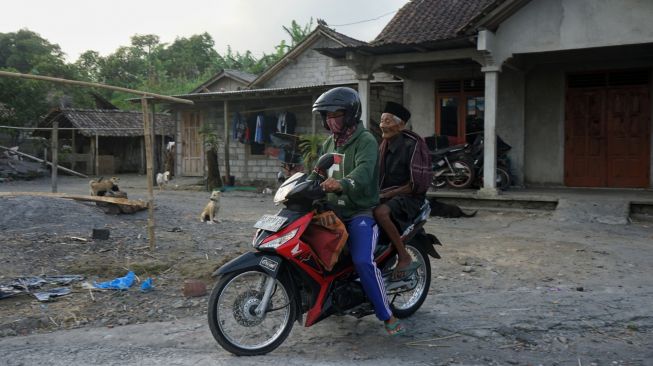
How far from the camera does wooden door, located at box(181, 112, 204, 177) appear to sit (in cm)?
2030

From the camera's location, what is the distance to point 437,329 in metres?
4.07

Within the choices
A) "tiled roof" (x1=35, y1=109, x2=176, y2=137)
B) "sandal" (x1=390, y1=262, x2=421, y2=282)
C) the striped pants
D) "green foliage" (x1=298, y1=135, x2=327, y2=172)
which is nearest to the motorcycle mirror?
the striped pants

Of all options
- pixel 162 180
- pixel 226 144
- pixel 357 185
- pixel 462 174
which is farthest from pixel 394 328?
pixel 162 180

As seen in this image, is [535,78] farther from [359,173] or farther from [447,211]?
[359,173]

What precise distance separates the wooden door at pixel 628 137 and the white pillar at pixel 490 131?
2.94 m

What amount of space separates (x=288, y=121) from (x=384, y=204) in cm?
1285

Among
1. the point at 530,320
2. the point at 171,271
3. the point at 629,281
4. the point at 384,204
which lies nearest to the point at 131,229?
the point at 171,271

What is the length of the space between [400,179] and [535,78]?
9.56 metres

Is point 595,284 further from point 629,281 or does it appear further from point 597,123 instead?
point 597,123

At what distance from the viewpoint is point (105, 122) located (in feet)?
80.7

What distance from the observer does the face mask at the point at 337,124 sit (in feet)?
12.6

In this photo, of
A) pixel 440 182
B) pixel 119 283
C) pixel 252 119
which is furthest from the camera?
pixel 252 119

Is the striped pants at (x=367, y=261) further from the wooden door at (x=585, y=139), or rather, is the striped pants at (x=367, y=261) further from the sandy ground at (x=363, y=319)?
the wooden door at (x=585, y=139)

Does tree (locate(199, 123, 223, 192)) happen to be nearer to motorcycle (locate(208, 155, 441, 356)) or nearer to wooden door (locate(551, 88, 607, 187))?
wooden door (locate(551, 88, 607, 187))
